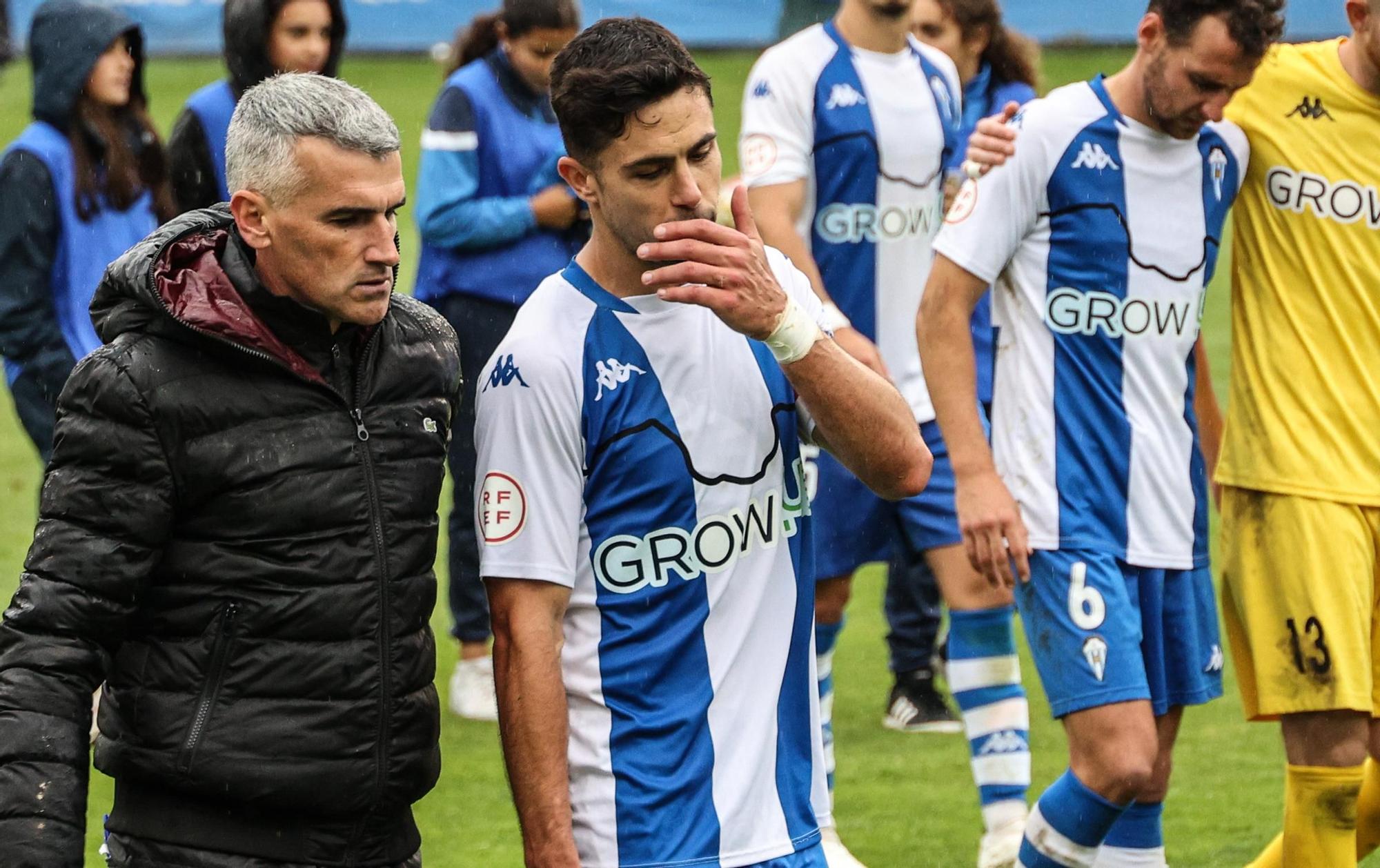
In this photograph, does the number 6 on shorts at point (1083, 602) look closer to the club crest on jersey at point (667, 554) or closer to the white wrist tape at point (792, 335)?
the club crest on jersey at point (667, 554)

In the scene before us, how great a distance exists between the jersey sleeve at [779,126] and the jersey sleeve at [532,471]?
280 cm

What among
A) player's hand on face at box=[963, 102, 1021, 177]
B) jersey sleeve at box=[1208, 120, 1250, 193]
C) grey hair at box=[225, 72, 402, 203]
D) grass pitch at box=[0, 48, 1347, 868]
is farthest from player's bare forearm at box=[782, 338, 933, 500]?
grass pitch at box=[0, 48, 1347, 868]

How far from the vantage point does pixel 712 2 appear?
20.0 m

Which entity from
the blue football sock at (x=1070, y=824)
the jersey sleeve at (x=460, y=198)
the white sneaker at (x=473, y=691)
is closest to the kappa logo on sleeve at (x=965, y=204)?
the blue football sock at (x=1070, y=824)

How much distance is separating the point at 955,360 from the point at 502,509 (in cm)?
168

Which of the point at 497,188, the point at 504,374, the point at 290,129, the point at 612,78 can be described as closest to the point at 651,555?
the point at 504,374

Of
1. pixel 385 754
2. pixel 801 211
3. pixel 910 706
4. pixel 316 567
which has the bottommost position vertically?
pixel 910 706

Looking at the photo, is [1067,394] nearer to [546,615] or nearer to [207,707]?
[546,615]

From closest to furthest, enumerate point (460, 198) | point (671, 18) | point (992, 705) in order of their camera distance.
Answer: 1. point (992, 705)
2. point (460, 198)
3. point (671, 18)

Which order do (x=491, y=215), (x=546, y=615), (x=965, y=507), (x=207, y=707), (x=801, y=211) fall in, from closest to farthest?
(x=207, y=707), (x=546, y=615), (x=965, y=507), (x=801, y=211), (x=491, y=215)

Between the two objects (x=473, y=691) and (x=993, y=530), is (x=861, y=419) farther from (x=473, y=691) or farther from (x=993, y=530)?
(x=473, y=691)

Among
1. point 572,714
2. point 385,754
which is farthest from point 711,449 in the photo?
point 385,754

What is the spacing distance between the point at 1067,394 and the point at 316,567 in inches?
84.8

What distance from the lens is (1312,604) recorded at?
451cm
